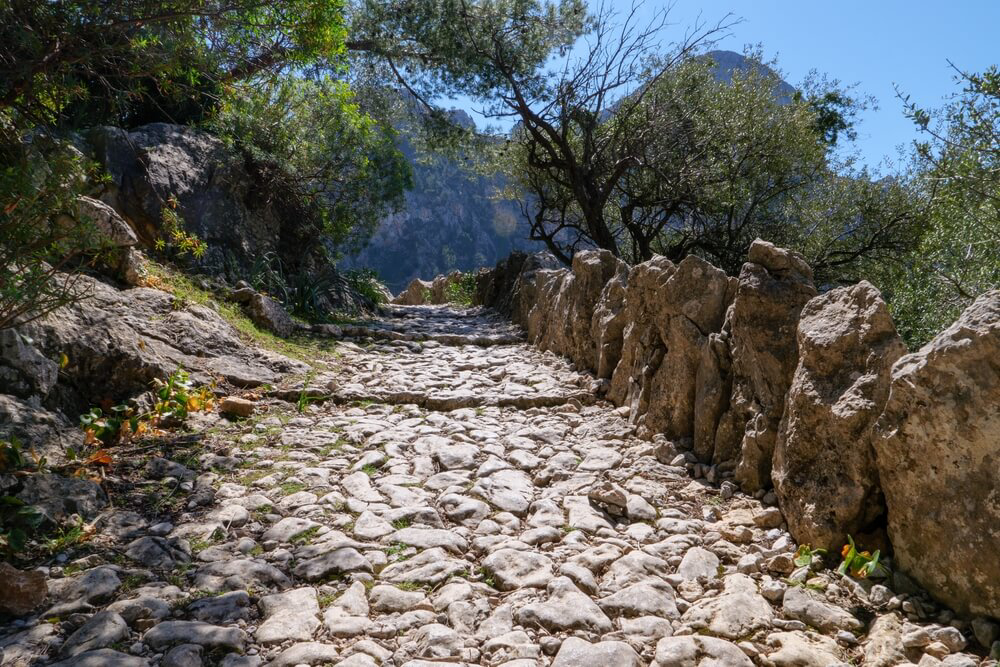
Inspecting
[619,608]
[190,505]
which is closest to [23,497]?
[190,505]

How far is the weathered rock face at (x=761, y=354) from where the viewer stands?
13.1 ft

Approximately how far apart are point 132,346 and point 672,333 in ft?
14.8

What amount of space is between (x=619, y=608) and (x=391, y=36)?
13.5 metres

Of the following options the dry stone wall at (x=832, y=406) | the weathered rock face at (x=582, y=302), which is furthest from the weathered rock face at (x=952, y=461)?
the weathered rock face at (x=582, y=302)

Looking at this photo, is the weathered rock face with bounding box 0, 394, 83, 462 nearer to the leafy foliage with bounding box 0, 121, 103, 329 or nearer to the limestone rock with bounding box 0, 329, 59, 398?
the limestone rock with bounding box 0, 329, 59, 398

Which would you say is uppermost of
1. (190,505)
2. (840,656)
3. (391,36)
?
(391,36)

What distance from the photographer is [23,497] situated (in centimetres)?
337

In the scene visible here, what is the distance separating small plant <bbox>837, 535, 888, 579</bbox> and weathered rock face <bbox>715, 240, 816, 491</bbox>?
950 mm

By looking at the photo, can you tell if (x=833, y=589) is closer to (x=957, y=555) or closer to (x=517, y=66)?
(x=957, y=555)

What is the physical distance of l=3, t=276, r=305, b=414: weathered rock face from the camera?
4.54 m

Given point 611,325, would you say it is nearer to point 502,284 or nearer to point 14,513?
point 14,513

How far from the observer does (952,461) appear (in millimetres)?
2631

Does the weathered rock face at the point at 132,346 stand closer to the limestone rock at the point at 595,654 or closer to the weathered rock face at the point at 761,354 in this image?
the limestone rock at the point at 595,654

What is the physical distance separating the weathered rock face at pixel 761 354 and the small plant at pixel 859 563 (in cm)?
95
